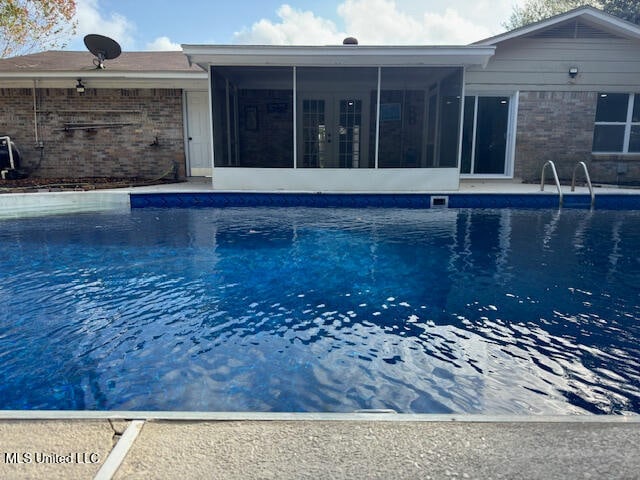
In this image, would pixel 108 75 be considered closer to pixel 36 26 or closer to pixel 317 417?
pixel 317 417

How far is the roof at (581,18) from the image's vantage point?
32.3 ft

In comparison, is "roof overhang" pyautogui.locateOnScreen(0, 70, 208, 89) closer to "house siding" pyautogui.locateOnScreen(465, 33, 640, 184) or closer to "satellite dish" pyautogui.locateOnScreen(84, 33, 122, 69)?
"satellite dish" pyautogui.locateOnScreen(84, 33, 122, 69)

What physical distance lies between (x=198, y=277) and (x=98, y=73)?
733 centimetres

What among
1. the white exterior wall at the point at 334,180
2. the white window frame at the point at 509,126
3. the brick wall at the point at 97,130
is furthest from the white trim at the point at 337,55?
the brick wall at the point at 97,130

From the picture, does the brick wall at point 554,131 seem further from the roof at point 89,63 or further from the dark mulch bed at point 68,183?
the dark mulch bed at point 68,183

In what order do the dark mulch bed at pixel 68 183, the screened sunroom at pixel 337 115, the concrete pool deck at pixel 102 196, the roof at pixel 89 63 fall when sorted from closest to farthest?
the concrete pool deck at pixel 102 196, the screened sunroom at pixel 337 115, the dark mulch bed at pixel 68 183, the roof at pixel 89 63

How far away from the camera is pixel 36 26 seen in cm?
2034

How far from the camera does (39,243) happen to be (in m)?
5.73

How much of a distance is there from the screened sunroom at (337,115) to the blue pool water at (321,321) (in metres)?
2.94

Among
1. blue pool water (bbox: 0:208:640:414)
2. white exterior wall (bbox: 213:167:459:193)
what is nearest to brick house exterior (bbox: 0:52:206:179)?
white exterior wall (bbox: 213:167:459:193)

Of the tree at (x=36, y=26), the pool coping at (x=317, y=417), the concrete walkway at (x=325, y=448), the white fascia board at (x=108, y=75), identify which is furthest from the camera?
the tree at (x=36, y=26)

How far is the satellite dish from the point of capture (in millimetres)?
10188

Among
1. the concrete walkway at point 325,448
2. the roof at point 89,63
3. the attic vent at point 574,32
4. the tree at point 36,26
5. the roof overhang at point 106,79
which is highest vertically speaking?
the tree at point 36,26

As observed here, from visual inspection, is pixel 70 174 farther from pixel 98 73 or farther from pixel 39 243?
pixel 39 243
